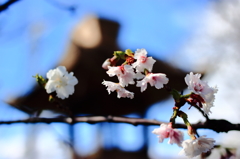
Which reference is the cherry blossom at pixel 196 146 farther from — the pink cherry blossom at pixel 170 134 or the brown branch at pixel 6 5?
the brown branch at pixel 6 5

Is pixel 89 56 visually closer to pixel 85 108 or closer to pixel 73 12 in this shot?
pixel 85 108

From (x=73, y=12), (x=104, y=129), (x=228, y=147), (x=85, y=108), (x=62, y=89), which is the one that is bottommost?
(x=104, y=129)

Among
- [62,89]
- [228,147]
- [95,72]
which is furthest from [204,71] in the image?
[62,89]

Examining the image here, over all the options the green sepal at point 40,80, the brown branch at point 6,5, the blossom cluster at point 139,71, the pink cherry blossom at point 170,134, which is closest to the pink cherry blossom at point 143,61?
the blossom cluster at point 139,71

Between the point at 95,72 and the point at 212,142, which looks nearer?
the point at 212,142

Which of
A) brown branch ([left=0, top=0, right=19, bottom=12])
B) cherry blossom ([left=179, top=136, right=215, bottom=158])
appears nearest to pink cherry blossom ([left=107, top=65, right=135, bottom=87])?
cherry blossom ([left=179, top=136, right=215, bottom=158])

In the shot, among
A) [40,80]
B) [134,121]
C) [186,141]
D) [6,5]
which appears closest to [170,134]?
[186,141]

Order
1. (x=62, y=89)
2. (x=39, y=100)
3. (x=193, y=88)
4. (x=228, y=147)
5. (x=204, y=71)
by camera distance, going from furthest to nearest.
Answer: (x=39, y=100), (x=204, y=71), (x=228, y=147), (x=62, y=89), (x=193, y=88)

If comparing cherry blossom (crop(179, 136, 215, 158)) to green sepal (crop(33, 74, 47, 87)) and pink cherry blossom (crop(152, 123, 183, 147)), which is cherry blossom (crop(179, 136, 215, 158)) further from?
green sepal (crop(33, 74, 47, 87))
